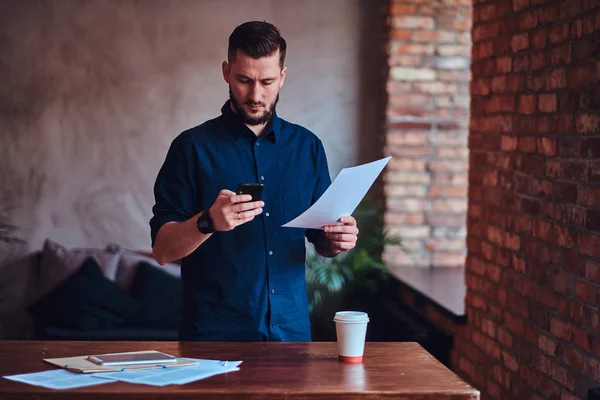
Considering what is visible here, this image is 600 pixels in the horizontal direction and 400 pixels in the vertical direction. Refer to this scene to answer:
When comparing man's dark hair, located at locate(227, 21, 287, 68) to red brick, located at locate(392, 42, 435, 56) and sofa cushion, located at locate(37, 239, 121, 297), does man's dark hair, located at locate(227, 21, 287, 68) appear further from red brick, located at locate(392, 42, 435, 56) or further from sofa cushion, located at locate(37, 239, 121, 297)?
sofa cushion, located at locate(37, 239, 121, 297)


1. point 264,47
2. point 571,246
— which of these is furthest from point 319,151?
point 571,246

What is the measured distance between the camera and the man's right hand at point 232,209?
2.34m

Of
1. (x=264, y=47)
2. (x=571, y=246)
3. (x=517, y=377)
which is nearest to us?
(x=264, y=47)

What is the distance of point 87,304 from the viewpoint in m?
5.45

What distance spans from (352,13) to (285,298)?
12.1 ft

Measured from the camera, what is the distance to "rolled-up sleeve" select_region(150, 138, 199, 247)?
265cm

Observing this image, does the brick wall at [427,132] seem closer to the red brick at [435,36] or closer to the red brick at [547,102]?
the red brick at [435,36]

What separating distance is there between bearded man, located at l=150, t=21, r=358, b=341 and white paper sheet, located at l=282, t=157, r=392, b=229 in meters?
0.07

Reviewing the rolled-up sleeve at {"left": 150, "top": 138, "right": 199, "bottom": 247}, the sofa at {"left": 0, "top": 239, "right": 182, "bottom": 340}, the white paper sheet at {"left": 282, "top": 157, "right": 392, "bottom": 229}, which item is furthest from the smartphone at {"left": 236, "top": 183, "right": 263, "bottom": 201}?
the sofa at {"left": 0, "top": 239, "right": 182, "bottom": 340}

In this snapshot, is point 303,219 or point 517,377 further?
point 517,377

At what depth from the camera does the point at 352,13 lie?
19.8 ft

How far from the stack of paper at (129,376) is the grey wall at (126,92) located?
154 inches

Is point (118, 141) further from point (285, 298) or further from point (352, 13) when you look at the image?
point (285, 298)

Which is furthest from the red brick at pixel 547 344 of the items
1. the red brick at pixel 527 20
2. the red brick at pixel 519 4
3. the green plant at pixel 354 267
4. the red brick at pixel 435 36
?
the red brick at pixel 435 36
